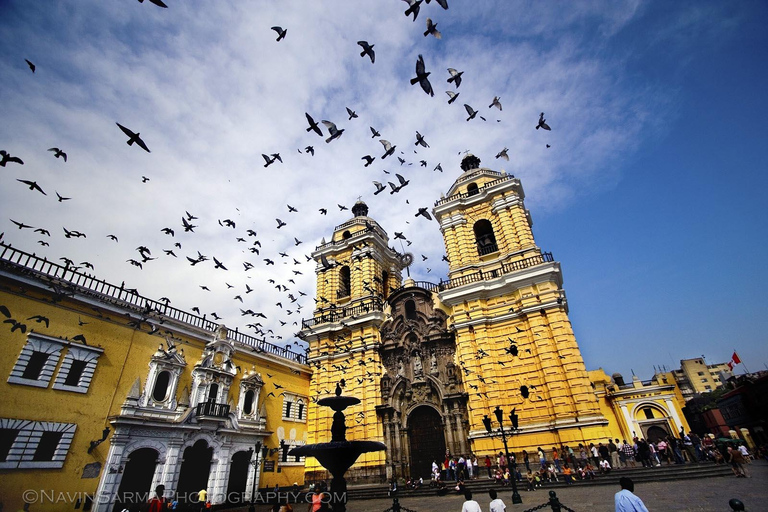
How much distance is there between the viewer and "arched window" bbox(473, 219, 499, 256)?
74.7 feet

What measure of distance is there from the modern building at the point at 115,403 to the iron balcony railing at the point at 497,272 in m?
12.7

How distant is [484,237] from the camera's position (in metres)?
23.5

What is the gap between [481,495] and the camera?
45.1ft

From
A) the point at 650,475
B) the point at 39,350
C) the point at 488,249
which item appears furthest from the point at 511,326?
the point at 39,350

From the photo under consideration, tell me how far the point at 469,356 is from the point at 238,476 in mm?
13302

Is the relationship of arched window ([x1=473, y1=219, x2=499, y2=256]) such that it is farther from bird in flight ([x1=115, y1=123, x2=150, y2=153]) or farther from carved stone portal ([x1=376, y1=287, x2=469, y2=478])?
bird in flight ([x1=115, y1=123, x2=150, y2=153])

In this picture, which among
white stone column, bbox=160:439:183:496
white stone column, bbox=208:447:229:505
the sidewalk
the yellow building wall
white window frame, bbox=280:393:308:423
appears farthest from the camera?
white window frame, bbox=280:393:308:423

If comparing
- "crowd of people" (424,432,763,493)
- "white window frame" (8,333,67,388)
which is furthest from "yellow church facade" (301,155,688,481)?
"white window frame" (8,333,67,388)

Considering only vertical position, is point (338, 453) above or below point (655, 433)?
below

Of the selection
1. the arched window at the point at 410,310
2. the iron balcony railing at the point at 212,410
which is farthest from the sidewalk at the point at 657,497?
the arched window at the point at 410,310

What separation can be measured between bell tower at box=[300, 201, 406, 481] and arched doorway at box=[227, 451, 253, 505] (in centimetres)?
408

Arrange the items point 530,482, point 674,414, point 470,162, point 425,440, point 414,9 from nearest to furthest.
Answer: point 414,9 → point 530,482 → point 425,440 → point 674,414 → point 470,162

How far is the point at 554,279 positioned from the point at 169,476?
66.1ft

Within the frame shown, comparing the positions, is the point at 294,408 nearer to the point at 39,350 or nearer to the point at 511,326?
the point at 39,350
